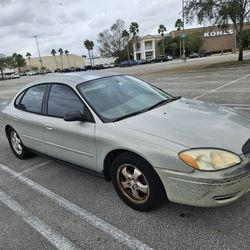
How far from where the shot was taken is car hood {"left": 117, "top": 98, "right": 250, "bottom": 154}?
2.88m

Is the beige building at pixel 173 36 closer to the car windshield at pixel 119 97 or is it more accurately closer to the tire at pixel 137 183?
the car windshield at pixel 119 97

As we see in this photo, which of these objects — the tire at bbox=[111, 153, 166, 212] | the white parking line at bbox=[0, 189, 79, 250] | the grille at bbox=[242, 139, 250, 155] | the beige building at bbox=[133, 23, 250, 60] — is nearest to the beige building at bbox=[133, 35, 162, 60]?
the beige building at bbox=[133, 23, 250, 60]

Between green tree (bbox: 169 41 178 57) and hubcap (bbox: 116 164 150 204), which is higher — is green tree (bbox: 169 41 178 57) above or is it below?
below

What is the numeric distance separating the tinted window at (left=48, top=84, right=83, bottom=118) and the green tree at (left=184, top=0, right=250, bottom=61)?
937 inches

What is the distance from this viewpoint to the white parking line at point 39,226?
114 inches

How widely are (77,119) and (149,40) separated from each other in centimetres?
10589

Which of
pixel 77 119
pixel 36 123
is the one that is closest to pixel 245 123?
pixel 77 119

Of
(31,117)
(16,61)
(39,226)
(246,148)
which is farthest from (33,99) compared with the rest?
(16,61)

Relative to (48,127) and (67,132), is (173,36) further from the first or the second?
(67,132)

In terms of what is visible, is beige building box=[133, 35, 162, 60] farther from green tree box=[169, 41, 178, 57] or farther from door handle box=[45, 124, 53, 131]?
door handle box=[45, 124, 53, 131]

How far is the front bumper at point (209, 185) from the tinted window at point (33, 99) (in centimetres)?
250

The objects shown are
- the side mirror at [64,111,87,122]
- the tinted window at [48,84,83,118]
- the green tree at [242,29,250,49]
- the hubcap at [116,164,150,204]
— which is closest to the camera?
the hubcap at [116,164,150,204]

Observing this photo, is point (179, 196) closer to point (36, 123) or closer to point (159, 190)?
point (159, 190)

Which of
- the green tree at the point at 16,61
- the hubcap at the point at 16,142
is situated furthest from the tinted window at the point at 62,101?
the green tree at the point at 16,61
